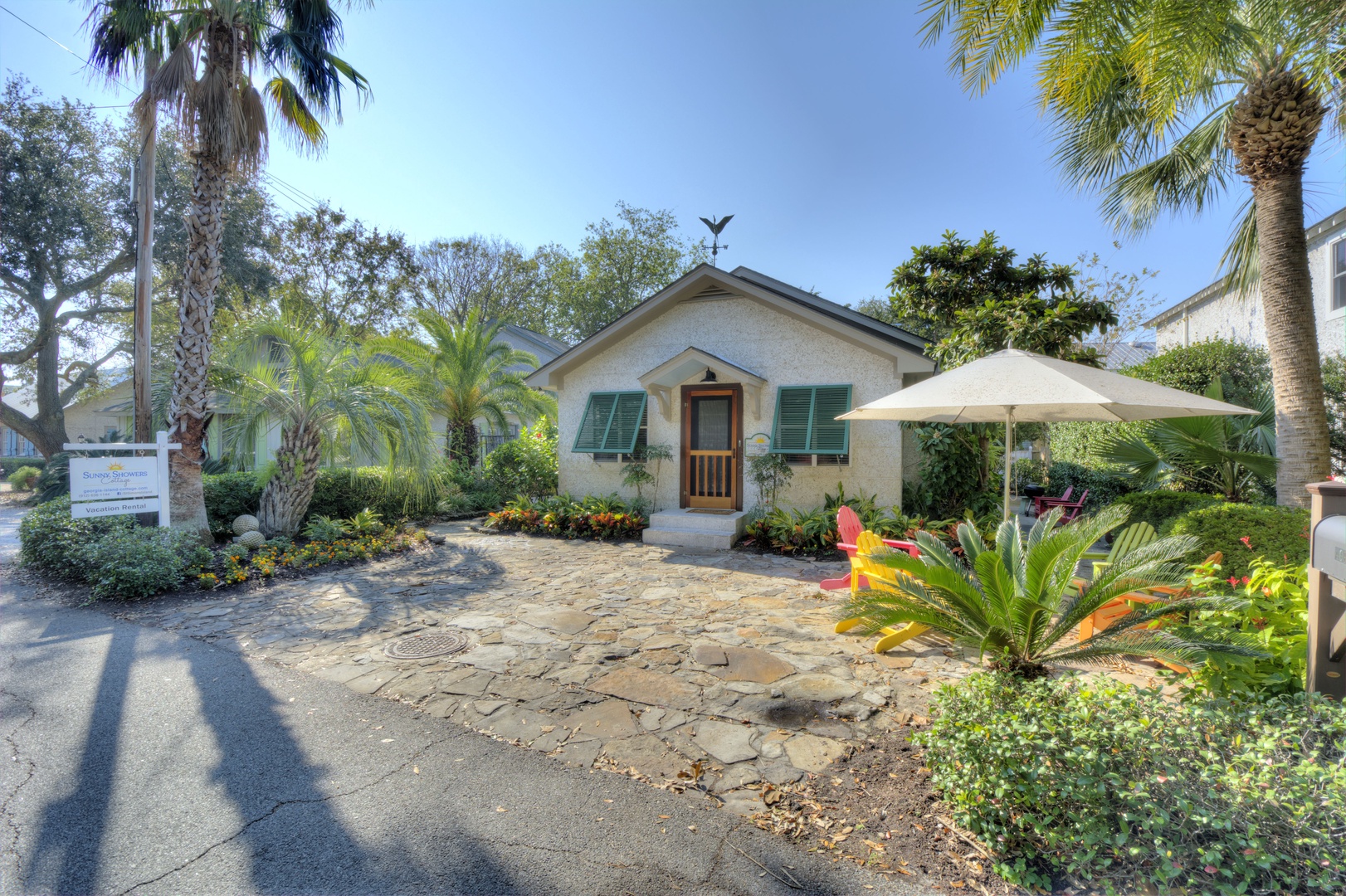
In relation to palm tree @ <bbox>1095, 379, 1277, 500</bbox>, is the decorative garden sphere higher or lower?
lower

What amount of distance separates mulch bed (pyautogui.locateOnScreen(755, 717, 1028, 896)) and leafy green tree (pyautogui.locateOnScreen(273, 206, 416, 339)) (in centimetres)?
2408

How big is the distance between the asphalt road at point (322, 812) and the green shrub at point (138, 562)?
9.31ft

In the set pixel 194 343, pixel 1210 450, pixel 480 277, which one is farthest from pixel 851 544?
pixel 480 277

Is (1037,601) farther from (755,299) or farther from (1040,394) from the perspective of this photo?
(755,299)

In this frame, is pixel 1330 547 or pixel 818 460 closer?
pixel 1330 547

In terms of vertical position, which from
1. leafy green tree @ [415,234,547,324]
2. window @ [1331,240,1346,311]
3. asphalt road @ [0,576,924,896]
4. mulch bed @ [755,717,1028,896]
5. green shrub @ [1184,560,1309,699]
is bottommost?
asphalt road @ [0,576,924,896]

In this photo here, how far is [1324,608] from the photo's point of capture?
102 inches

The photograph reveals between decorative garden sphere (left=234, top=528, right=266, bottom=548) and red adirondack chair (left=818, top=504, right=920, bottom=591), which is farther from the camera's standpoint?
decorative garden sphere (left=234, top=528, right=266, bottom=548)

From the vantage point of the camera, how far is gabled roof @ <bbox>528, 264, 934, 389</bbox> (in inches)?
384

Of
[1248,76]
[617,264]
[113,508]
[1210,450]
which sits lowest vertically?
[113,508]

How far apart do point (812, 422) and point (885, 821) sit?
7815mm

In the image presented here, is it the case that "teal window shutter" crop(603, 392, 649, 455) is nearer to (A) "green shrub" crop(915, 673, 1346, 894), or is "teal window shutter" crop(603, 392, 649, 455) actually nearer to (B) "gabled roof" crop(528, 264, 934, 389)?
(B) "gabled roof" crop(528, 264, 934, 389)

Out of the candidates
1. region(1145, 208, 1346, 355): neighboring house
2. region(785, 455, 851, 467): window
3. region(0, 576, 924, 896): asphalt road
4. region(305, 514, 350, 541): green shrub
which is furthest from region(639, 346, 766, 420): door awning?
region(0, 576, 924, 896): asphalt road

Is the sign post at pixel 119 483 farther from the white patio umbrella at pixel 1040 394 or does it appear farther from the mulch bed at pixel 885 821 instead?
the white patio umbrella at pixel 1040 394
